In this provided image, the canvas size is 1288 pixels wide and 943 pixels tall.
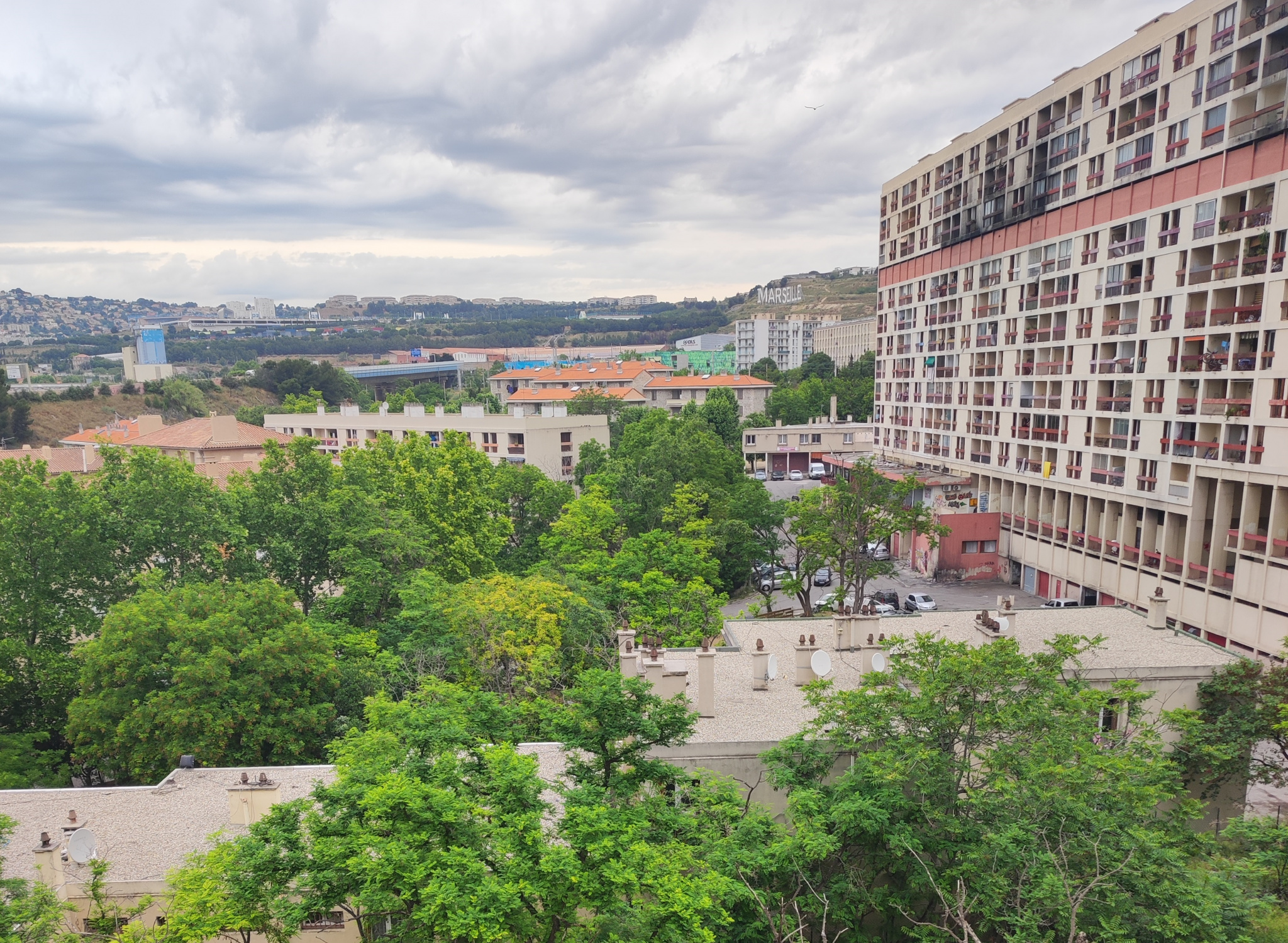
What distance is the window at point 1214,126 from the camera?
37.4m

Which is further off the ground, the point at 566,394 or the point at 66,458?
the point at 566,394

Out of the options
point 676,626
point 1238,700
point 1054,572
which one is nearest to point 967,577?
point 1054,572

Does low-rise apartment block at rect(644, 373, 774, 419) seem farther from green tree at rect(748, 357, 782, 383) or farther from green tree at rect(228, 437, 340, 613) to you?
green tree at rect(228, 437, 340, 613)

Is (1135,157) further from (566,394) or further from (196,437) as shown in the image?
(196,437)

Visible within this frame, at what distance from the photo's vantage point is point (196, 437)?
243ft

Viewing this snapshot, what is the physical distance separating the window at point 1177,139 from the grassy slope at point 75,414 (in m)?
118

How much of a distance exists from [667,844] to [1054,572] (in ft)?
150

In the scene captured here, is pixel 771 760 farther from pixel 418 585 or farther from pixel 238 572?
pixel 238 572

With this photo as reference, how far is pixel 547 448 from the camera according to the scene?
253ft

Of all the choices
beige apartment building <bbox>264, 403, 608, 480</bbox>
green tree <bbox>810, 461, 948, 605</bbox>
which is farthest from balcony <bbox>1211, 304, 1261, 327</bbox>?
beige apartment building <bbox>264, 403, 608, 480</bbox>

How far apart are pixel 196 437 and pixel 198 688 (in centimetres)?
6006

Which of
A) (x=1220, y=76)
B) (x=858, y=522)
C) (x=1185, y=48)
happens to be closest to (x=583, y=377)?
(x=858, y=522)

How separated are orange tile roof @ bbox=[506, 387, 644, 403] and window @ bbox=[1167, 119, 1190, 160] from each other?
68.6 metres

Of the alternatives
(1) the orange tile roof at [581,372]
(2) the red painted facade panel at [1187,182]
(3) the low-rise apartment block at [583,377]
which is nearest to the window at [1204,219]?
(2) the red painted facade panel at [1187,182]
